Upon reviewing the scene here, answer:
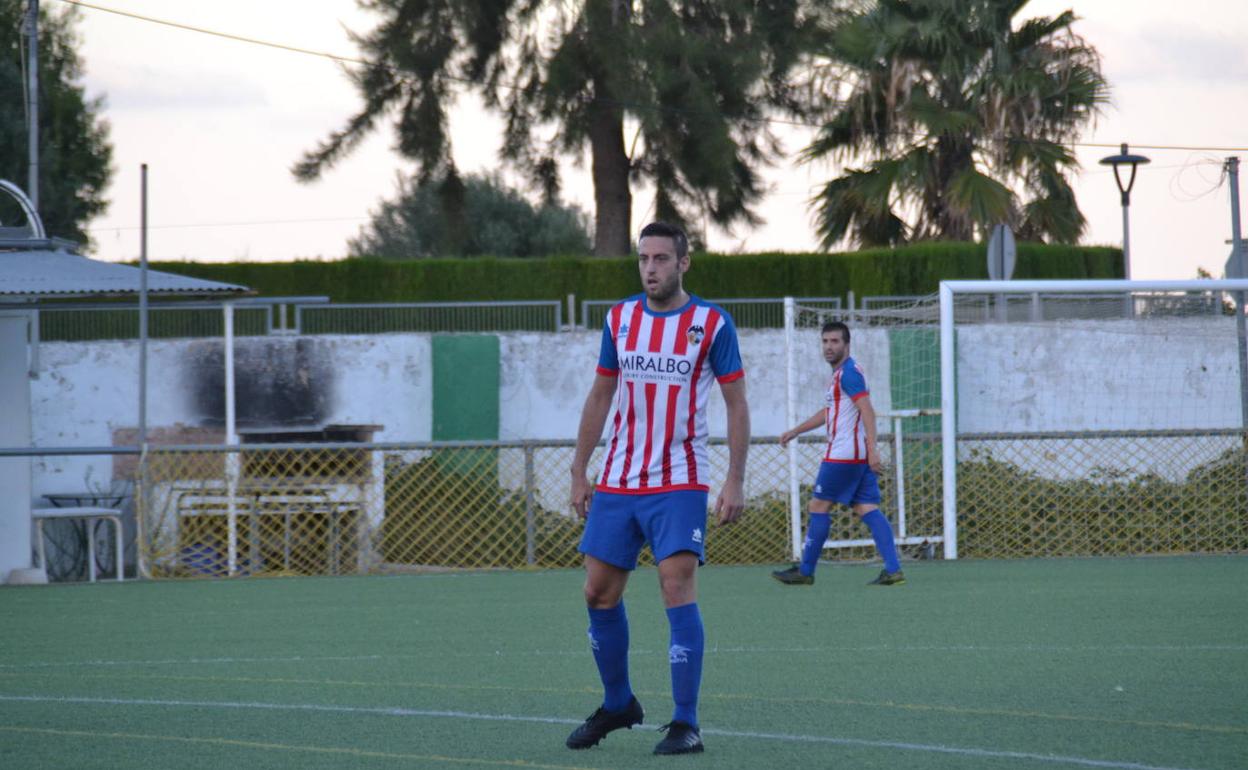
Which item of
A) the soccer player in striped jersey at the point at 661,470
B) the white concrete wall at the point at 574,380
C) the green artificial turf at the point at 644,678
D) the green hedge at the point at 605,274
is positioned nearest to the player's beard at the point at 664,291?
the soccer player in striped jersey at the point at 661,470

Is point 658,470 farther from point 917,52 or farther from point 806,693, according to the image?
point 917,52

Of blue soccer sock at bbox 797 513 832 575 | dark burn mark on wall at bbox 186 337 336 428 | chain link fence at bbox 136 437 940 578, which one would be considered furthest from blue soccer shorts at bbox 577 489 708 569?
dark burn mark on wall at bbox 186 337 336 428

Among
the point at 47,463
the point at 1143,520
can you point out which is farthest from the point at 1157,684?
the point at 47,463

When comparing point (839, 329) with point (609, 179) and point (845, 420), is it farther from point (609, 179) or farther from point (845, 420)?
point (609, 179)

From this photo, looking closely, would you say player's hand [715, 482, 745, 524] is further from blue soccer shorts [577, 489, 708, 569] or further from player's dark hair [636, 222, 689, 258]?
player's dark hair [636, 222, 689, 258]

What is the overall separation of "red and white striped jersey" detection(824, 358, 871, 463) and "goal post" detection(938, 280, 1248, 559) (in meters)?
3.23

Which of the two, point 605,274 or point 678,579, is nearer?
point 678,579

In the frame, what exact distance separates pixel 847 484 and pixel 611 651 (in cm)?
638

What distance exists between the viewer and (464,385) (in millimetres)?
17859

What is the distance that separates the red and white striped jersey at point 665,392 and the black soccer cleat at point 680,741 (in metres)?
0.78

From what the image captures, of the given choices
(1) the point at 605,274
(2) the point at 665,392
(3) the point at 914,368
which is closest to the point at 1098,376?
(3) the point at 914,368

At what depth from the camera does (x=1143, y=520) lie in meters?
15.7

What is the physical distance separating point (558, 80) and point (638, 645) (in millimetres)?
19850

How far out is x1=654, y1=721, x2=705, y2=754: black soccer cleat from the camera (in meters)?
5.30
